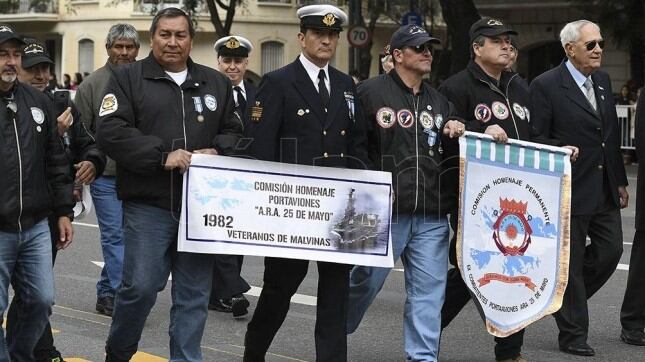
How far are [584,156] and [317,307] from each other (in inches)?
91.9

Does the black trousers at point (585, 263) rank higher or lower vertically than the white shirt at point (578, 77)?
lower

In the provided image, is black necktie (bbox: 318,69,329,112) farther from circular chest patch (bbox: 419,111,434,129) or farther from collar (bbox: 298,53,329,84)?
Answer: circular chest patch (bbox: 419,111,434,129)

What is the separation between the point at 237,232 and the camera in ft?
21.3

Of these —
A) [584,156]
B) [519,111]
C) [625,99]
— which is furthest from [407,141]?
[625,99]

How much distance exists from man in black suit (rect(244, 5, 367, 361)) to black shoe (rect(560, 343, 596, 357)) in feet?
6.18

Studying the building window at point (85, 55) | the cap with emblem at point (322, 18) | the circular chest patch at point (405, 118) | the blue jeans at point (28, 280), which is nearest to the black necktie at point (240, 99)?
the circular chest patch at point (405, 118)

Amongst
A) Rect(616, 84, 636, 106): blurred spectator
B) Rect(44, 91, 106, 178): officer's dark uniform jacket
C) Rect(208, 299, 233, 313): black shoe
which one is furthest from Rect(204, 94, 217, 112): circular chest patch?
Rect(616, 84, 636, 106): blurred spectator

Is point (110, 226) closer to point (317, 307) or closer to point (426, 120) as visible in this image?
point (317, 307)

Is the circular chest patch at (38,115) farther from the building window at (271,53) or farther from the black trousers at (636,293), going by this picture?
the building window at (271,53)

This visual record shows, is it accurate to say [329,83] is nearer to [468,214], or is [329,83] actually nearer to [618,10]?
[468,214]

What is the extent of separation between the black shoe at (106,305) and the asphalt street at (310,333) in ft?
0.18

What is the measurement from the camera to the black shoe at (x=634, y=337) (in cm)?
834

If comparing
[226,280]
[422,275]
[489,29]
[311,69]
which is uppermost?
[489,29]

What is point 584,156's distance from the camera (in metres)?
8.22
